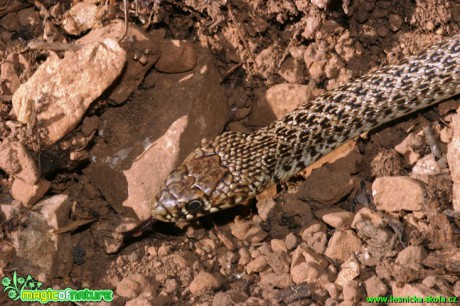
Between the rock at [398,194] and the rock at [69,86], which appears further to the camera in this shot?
the rock at [69,86]

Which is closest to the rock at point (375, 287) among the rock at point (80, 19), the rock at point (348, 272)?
the rock at point (348, 272)

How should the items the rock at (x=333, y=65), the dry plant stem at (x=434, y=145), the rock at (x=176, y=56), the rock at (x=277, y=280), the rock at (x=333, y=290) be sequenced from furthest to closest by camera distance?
1. the rock at (x=333, y=65)
2. the rock at (x=176, y=56)
3. the dry plant stem at (x=434, y=145)
4. the rock at (x=277, y=280)
5. the rock at (x=333, y=290)

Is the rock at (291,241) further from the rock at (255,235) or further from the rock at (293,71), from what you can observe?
the rock at (293,71)

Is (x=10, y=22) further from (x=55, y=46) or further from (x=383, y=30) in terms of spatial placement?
(x=383, y=30)

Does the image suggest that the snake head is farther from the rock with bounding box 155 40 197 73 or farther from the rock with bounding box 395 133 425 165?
the rock with bounding box 395 133 425 165

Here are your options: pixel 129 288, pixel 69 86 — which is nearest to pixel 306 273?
pixel 129 288

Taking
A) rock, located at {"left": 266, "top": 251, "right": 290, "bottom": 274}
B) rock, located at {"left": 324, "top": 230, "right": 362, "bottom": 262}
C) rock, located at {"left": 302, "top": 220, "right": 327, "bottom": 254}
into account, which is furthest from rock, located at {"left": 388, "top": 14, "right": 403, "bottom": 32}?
rock, located at {"left": 266, "top": 251, "right": 290, "bottom": 274}
